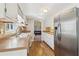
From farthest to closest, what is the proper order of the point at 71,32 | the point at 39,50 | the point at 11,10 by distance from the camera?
the point at 39,50
the point at 11,10
the point at 71,32

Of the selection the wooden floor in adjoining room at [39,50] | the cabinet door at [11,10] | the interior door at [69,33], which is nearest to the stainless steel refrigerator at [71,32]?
the interior door at [69,33]

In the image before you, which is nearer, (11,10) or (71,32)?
(71,32)

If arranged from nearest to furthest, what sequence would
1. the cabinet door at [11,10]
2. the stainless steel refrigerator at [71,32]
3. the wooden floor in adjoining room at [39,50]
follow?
the stainless steel refrigerator at [71,32], the cabinet door at [11,10], the wooden floor in adjoining room at [39,50]

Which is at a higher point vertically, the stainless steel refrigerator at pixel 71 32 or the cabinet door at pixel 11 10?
the cabinet door at pixel 11 10

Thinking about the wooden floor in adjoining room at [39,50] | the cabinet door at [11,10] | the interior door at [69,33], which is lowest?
the wooden floor in adjoining room at [39,50]

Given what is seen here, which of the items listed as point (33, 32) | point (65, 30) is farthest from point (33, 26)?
point (65, 30)

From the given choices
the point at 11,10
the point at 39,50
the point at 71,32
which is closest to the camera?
the point at 71,32

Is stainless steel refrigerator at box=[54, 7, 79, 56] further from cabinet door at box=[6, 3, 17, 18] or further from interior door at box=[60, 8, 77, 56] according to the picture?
cabinet door at box=[6, 3, 17, 18]

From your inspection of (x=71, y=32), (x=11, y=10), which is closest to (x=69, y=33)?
(x=71, y=32)

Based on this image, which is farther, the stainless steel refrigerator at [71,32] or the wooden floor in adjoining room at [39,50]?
the wooden floor in adjoining room at [39,50]

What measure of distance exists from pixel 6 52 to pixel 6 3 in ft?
2.55

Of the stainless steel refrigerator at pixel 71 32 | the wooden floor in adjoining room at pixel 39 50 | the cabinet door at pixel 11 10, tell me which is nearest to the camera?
the stainless steel refrigerator at pixel 71 32

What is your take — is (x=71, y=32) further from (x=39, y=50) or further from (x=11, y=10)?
(x=39, y=50)

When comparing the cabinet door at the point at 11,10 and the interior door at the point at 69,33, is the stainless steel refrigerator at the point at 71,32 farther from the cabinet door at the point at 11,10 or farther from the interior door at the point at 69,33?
the cabinet door at the point at 11,10
